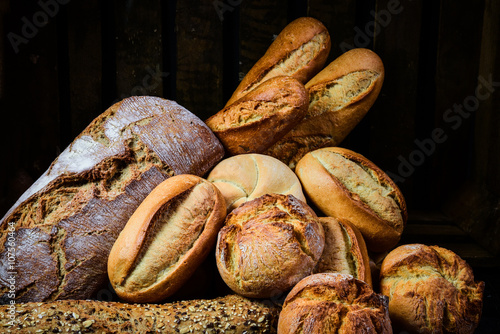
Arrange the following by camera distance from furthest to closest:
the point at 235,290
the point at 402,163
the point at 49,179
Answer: the point at 402,163 < the point at 49,179 < the point at 235,290

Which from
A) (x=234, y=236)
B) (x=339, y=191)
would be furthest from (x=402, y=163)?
(x=234, y=236)

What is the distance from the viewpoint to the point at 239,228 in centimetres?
168

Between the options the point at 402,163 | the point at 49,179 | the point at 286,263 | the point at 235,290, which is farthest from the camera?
the point at 402,163

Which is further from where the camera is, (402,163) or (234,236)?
(402,163)

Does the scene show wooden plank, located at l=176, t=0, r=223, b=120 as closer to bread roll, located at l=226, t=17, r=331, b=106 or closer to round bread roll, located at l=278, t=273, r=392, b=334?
bread roll, located at l=226, t=17, r=331, b=106

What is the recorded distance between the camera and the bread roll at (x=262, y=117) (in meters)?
2.12

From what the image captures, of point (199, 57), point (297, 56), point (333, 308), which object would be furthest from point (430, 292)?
point (199, 57)

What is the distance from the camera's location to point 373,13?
261 centimetres

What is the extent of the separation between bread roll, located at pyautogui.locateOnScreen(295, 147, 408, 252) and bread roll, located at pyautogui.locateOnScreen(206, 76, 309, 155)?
8.2 inches

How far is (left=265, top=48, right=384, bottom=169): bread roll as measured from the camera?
2.32m

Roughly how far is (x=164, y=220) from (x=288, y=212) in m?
0.50

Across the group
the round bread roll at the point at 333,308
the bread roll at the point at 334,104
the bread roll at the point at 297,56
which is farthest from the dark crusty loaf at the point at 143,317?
the bread roll at the point at 297,56

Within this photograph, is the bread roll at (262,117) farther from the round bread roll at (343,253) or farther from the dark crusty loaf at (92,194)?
the round bread roll at (343,253)

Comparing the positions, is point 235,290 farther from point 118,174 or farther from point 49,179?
point 49,179
